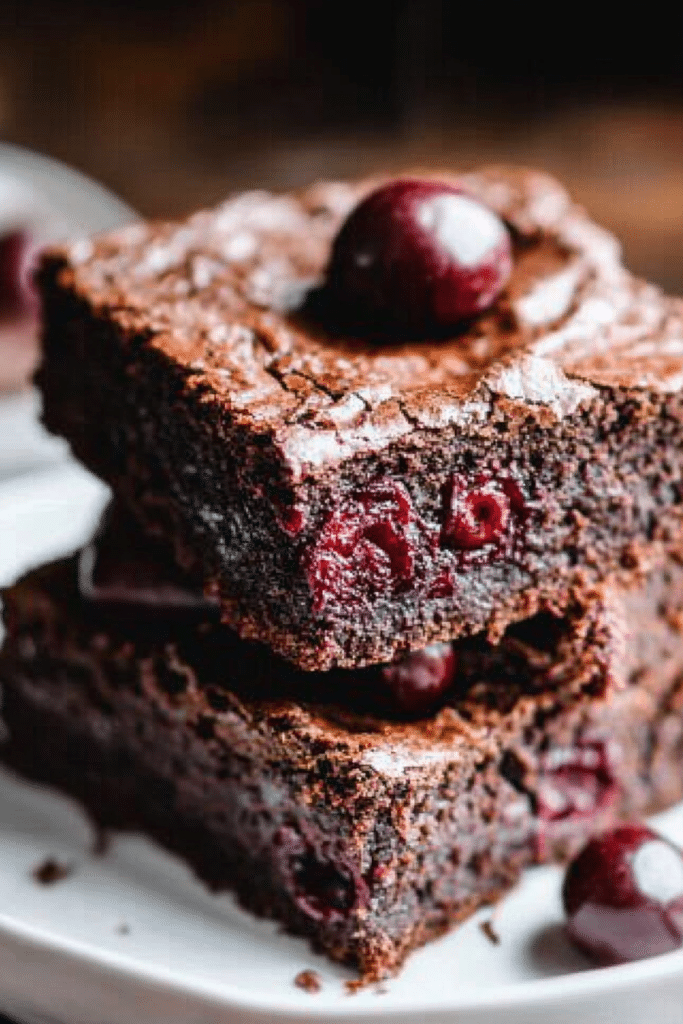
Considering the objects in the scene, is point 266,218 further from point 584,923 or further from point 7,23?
point 7,23

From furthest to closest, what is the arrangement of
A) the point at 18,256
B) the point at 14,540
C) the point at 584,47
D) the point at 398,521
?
1. the point at 584,47
2. the point at 18,256
3. the point at 14,540
4. the point at 398,521

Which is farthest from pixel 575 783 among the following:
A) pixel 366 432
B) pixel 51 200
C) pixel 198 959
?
pixel 51 200

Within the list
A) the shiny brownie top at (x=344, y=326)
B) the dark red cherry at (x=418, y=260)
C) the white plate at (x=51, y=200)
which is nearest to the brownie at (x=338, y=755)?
the shiny brownie top at (x=344, y=326)

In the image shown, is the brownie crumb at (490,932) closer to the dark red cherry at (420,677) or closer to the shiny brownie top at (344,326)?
the dark red cherry at (420,677)

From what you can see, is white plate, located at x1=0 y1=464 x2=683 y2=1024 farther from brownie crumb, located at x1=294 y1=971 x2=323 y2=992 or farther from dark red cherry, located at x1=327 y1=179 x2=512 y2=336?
dark red cherry, located at x1=327 y1=179 x2=512 y2=336

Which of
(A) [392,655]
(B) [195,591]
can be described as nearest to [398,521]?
→ (A) [392,655]

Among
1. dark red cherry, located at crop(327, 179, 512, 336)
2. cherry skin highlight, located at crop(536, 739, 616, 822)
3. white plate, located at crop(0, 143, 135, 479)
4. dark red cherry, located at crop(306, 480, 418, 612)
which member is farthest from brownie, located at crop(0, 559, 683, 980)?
white plate, located at crop(0, 143, 135, 479)
